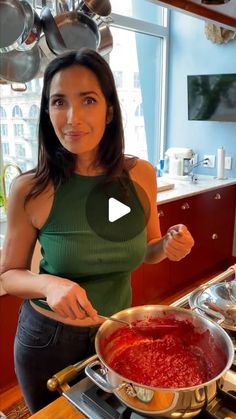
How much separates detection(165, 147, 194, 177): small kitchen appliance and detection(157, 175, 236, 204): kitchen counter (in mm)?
69

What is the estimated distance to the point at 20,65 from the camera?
1.63m

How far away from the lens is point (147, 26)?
10.3 ft

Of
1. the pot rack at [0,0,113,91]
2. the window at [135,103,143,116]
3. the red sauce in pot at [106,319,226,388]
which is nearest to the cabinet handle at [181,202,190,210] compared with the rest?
the window at [135,103,143,116]

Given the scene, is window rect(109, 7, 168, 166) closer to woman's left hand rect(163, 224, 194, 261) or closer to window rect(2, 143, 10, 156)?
window rect(2, 143, 10, 156)

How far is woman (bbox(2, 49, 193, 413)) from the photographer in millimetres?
896

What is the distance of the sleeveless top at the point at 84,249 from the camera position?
92cm

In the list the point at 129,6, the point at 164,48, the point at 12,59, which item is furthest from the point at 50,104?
the point at 164,48

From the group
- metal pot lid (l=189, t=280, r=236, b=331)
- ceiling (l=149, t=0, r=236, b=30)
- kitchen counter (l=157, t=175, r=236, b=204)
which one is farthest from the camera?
kitchen counter (l=157, t=175, r=236, b=204)

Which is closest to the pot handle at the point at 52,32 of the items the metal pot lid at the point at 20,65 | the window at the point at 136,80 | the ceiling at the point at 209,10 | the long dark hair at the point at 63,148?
the metal pot lid at the point at 20,65

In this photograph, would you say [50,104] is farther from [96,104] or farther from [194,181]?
[194,181]

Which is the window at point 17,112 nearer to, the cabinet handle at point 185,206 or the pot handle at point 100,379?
the cabinet handle at point 185,206

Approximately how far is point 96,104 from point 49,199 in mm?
268

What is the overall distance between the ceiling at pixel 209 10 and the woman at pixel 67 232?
1.59 feet

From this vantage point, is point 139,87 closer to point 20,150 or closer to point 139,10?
point 139,10
